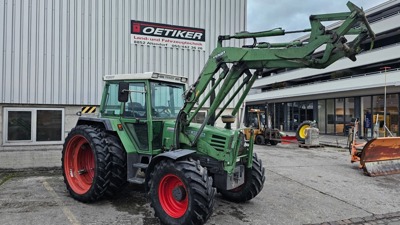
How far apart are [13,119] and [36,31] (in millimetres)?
2456

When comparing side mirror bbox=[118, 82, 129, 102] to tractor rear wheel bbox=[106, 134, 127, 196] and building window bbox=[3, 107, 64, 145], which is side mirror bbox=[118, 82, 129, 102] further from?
building window bbox=[3, 107, 64, 145]

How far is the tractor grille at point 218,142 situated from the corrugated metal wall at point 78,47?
547cm

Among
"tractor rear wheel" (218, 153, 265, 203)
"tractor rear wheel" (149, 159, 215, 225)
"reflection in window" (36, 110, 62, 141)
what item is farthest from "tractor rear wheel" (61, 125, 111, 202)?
"reflection in window" (36, 110, 62, 141)

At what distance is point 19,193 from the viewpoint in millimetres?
6422

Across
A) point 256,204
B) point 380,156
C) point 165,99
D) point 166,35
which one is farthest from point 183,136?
point 380,156

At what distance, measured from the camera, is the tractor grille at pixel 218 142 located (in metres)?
5.13

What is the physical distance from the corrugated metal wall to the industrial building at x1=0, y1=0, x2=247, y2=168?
23 mm

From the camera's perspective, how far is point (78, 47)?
364 inches

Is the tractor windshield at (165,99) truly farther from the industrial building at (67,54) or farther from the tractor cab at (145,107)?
the industrial building at (67,54)

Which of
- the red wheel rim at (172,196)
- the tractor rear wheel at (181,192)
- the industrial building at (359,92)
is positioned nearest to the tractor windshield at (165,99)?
the tractor rear wheel at (181,192)

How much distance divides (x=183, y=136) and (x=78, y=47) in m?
5.42

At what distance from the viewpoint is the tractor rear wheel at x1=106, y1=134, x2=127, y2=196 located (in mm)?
5586

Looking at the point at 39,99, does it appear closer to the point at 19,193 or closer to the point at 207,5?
the point at 19,193

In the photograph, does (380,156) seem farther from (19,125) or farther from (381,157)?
(19,125)
